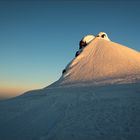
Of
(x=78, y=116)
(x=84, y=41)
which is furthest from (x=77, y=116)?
(x=84, y=41)

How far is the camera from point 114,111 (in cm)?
2216

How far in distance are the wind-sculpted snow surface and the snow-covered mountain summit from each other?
12785mm

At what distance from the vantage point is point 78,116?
23141 mm

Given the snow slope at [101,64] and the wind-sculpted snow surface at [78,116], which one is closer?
the wind-sculpted snow surface at [78,116]

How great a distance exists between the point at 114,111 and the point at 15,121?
11.2 metres

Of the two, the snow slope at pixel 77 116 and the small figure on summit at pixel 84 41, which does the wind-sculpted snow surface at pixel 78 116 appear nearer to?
the snow slope at pixel 77 116

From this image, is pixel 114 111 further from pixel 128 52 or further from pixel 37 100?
pixel 128 52

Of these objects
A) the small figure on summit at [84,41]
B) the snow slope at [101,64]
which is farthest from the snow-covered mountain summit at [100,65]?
the small figure on summit at [84,41]

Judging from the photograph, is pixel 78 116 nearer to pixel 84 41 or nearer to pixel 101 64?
pixel 101 64

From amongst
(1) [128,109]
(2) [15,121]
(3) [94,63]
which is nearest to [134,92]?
(1) [128,109]

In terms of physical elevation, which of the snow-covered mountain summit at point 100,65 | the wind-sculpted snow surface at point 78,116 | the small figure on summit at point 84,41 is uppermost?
the small figure on summit at point 84,41

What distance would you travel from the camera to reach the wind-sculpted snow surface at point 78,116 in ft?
62.7

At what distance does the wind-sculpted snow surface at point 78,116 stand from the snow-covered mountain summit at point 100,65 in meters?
12.8

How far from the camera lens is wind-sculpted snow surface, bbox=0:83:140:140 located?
62.7ft
